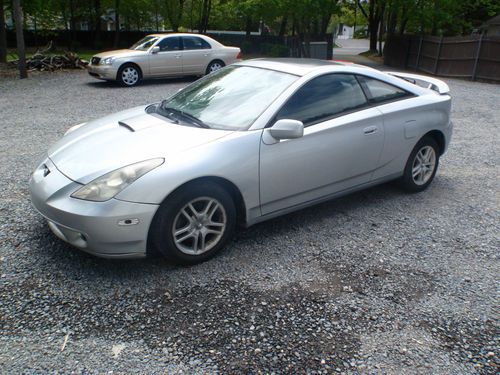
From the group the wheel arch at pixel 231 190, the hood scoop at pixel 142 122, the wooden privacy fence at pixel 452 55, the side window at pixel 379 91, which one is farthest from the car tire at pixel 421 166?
the wooden privacy fence at pixel 452 55

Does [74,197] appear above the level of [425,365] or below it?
above

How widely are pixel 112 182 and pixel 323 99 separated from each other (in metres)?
2.04

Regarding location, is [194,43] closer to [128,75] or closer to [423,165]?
[128,75]

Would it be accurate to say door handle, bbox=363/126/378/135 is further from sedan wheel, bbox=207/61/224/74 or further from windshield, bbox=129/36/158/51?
sedan wheel, bbox=207/61/224/74

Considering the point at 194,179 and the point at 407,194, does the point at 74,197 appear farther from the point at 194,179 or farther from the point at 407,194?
the point at 407,194

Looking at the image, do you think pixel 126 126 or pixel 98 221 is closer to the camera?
pixel 98 221

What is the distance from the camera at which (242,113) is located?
3738 millimetres

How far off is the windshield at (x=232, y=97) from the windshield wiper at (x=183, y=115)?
0.01 m

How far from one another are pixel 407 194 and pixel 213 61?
10913mm

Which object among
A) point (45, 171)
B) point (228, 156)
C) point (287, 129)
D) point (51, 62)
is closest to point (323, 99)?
point (287, 129)

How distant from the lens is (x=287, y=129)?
136 inches

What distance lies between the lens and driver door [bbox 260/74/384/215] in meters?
3.65

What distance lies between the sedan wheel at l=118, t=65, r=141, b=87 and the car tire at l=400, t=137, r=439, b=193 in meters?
10.1

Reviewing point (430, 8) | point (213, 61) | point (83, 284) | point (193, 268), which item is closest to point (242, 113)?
point (193, 268)
